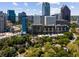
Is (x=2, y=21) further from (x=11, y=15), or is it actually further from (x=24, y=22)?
(x=24, y=22)

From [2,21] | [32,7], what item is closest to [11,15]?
[2,21]

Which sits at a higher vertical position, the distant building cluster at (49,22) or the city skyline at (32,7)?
the city skyline at (32,7)

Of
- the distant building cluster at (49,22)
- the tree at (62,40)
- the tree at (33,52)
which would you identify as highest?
the distant building cluster at (49,22)

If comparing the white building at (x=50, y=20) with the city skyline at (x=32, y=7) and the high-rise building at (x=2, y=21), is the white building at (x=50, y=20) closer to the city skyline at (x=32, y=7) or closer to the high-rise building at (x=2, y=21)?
the city skyline at (x=32, y=7)

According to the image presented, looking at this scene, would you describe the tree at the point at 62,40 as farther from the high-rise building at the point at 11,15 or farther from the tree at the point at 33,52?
the high-rise building at the point at 11,15

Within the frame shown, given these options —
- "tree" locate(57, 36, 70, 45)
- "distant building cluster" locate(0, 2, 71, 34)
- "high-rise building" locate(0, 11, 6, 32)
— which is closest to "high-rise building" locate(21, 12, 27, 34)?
"distant building cluster" locate(0, 2, 71, 34)

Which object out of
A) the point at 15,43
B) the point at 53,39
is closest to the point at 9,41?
the point at 15,43

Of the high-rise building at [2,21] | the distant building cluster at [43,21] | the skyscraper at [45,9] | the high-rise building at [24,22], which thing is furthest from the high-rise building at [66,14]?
the high-rise building at [2,21]

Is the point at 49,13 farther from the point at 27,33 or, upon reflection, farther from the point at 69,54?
the point at 69,54
